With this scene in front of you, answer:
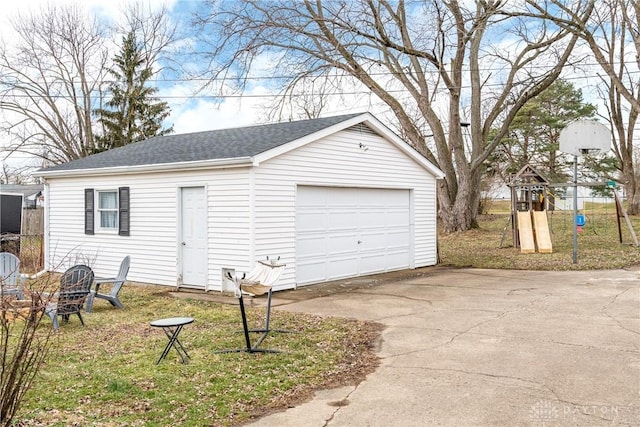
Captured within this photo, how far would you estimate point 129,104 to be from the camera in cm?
3219

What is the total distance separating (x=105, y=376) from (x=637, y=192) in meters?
30.2

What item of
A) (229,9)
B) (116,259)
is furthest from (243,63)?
(116,259)

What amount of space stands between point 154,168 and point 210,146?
1.45 m

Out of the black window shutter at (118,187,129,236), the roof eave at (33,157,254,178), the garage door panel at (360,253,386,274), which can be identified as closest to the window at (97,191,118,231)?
the black window shutter at (118,187,129,236)

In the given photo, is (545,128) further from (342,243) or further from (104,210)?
(104,210)

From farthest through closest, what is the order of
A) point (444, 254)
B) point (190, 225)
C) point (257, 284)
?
point (444, 254), point (190, 225), point (257, 284)

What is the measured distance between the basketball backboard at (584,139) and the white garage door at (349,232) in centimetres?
554

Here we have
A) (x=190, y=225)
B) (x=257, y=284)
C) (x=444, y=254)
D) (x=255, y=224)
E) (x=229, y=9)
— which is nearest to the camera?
(x=257, y=284)

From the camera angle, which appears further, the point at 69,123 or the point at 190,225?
the point at 69,123

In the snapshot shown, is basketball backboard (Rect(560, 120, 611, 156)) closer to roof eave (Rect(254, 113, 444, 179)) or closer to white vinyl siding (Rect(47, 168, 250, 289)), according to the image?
roof eave (Rect(254, 113, 444, 179))

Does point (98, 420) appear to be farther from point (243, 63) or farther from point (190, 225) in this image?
point (243, 63)

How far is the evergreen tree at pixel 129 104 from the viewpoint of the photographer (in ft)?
103

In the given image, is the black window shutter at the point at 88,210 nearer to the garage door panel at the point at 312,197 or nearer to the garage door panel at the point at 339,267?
the garage door panel at the point at 312,197

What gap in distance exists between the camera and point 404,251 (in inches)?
562
